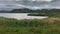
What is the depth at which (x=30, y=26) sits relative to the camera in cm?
425

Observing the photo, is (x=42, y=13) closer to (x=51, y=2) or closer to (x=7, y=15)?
(x=51, y=2)

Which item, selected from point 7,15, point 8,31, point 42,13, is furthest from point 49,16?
point 8,31

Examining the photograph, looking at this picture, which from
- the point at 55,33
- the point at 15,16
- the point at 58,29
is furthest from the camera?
the point at 15,16

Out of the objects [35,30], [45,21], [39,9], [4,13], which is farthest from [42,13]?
[35,30]

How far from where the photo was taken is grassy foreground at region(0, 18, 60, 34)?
3.77 m

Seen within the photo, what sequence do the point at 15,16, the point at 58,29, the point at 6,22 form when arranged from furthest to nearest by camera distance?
1. the point at 15,16
2. the point at 6,22
3. the point at 58,29

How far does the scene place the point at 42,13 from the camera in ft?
17.7

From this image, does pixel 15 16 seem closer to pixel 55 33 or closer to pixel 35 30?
pixel 35 30

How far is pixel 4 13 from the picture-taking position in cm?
523

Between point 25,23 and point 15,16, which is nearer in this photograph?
point 25,23

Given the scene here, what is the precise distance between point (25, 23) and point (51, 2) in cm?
137

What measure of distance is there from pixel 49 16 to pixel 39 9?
18.2 inches

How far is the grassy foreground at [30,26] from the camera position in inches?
148

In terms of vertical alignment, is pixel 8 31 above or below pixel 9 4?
below
